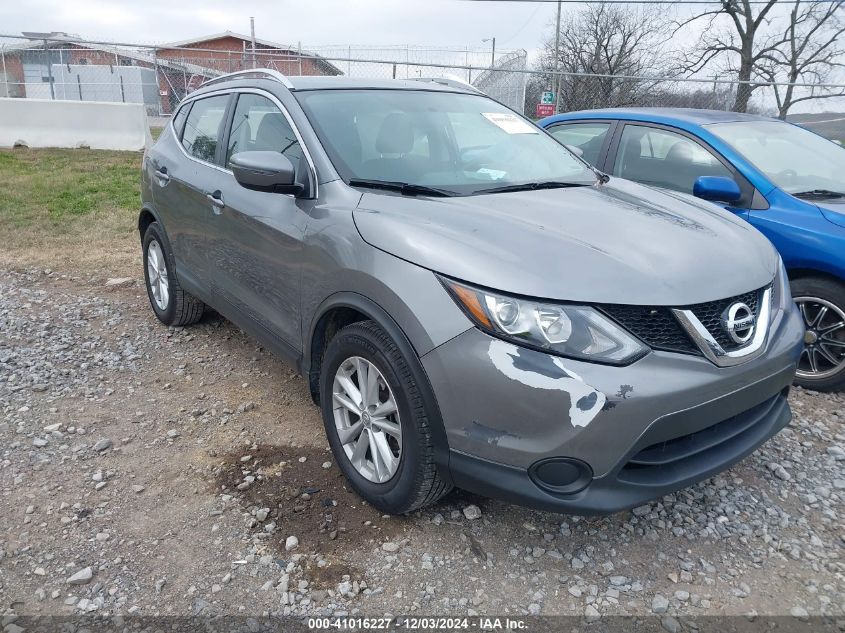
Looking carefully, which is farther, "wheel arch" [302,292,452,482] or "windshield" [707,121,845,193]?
"windshield" [707,121,845,193]

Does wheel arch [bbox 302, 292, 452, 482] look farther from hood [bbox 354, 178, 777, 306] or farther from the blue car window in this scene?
the blue car window

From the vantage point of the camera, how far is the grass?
6.66 meters

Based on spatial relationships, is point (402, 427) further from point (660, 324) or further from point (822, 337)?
point (822, 337)

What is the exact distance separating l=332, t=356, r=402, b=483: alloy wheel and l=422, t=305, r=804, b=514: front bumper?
357 mm

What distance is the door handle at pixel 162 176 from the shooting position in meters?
4.40

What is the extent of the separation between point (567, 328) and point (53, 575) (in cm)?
207

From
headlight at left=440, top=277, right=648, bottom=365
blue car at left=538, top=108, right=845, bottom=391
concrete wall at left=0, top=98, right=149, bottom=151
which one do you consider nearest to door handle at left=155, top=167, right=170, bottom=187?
blue car at left=538, top=108, right=845, bottom=391

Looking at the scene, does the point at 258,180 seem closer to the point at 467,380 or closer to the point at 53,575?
the point at 467,380

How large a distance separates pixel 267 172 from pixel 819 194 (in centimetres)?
331

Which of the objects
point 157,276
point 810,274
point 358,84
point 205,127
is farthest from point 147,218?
point 810,274

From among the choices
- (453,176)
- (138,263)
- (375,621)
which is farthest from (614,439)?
(138,263)

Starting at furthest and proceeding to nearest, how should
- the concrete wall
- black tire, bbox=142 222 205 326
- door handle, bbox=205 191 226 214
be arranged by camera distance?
the concrete wall, black tire, bbox=142 222 205 326, door handle, bbox=205 191 226 214

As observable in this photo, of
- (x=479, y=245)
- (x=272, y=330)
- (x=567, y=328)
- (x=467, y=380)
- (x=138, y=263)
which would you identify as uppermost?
(x=479, y=245)

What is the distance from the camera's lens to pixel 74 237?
7391mm
